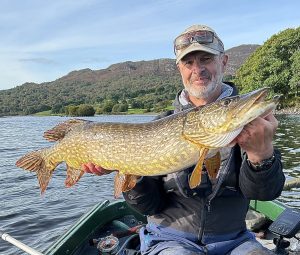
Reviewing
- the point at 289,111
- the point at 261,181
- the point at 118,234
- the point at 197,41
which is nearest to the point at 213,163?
the point at 261,181

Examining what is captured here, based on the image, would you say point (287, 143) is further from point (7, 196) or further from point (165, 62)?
point (165, 62)

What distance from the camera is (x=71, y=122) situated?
3.76 m

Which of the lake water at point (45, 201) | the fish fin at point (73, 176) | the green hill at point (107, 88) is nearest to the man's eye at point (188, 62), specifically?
the fish fin at point (73, 176)

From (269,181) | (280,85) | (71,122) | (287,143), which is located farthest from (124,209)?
(280,85)

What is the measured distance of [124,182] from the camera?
10.7 feet

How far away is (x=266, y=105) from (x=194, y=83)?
1035mm

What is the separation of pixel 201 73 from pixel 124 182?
1079mm

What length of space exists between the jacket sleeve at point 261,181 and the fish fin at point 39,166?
1.83m

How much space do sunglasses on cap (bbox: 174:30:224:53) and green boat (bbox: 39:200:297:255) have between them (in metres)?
1.96

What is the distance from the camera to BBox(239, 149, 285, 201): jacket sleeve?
2.84 meters

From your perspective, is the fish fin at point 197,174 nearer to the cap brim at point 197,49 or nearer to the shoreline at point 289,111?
the cap brim at point 197,49

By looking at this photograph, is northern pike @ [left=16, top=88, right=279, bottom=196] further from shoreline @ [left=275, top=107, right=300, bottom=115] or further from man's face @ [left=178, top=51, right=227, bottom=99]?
shoreline @ [left=275, top=107, right=300, bottom=115]

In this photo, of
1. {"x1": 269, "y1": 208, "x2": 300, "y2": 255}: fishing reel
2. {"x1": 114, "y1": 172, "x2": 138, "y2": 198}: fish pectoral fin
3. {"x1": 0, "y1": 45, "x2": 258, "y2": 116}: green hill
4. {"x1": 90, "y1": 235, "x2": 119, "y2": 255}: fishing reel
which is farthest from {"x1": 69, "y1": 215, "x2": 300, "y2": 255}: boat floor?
{"x1": 0, "y1": 45, "x2": 258, "y2": 116}: green hill

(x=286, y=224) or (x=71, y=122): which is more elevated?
(x=71, y=122)
